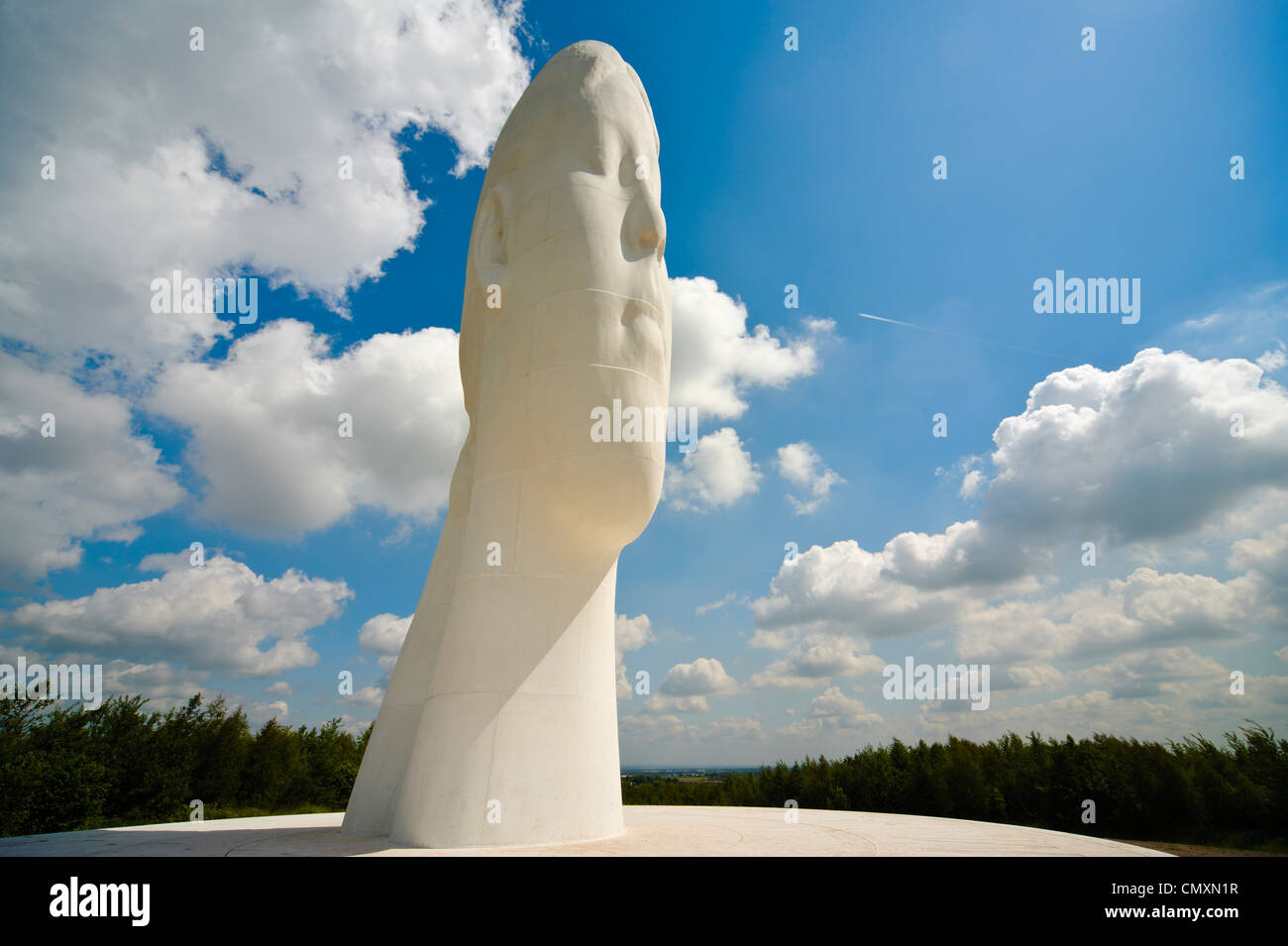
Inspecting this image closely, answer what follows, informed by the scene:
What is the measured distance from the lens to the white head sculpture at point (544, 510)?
8.12 meters

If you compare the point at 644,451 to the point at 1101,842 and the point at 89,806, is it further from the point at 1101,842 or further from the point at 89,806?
the point at 89,806

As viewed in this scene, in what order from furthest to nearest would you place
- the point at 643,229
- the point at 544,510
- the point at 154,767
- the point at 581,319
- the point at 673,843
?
the point at 154,767, the point at 643,229, the point at 581,319, the point at 544,510, the point at 673,843

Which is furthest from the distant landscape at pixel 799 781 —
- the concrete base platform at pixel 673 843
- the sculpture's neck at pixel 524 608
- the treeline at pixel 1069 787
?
the sculpture's neck at pixel 524 608

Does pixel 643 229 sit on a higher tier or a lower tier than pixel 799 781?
higher

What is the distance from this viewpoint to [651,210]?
32.9ft

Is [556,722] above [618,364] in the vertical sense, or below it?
below

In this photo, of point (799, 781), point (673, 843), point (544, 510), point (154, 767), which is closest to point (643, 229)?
point (544, 510)

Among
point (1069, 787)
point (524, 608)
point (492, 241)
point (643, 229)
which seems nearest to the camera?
point (524, 608)

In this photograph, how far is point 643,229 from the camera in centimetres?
1002

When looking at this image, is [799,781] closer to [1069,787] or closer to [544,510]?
[1069,787]

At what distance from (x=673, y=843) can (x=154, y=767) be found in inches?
1046

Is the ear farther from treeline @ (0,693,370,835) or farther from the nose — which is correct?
treeline @ (0,693,370,835)
